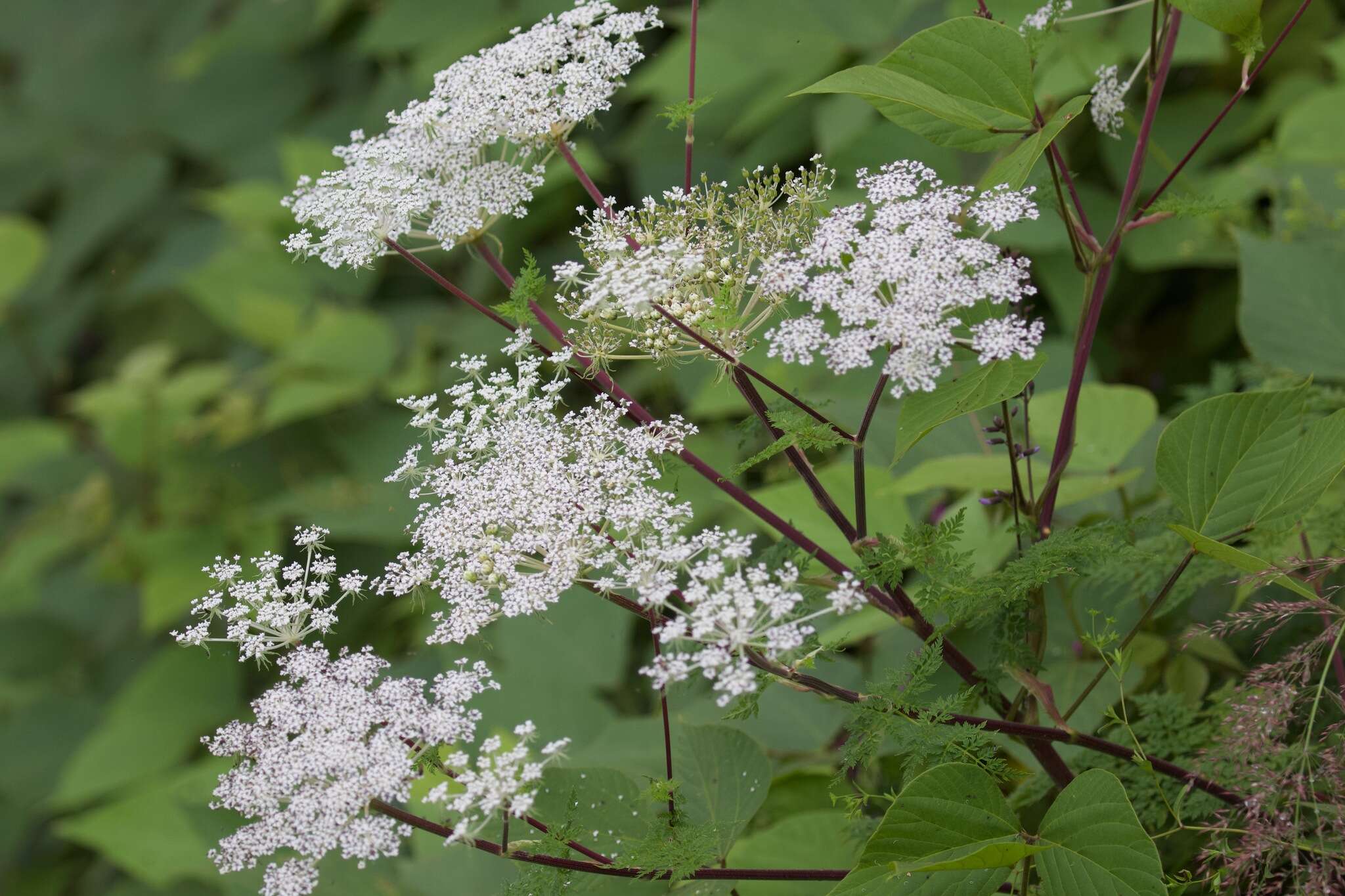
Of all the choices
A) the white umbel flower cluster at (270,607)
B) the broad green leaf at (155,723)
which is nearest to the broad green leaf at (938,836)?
the white umbel flower cluster at (270,607)

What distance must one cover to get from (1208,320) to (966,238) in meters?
1.56

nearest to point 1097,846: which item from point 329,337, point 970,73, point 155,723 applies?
point 970,73

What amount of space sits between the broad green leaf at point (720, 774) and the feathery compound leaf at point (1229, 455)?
1.43ft

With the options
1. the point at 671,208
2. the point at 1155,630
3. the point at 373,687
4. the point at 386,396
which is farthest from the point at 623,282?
the point at 386,396

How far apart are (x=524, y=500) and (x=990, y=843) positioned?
15.6 inches

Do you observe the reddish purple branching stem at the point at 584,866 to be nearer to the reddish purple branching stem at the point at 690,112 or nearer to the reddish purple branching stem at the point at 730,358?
the reddish purple branching stem at the point at 730,358

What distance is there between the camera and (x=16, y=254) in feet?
12.1

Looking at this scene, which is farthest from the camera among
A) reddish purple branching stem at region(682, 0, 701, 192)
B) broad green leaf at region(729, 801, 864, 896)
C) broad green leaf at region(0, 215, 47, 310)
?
broad green leaf at region(0, 215, 47, 310)

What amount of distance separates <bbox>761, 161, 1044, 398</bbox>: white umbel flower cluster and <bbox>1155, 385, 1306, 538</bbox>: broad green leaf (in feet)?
0.69

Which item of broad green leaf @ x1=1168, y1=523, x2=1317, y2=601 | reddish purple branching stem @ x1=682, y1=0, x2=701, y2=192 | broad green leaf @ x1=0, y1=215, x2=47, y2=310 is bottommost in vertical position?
broad green leaf @ x1=1168, y1=523, x2=1317, y2=601

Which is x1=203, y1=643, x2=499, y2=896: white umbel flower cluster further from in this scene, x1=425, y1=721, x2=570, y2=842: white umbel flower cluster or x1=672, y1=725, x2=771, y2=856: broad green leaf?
x1=672, y1=725, x2=771, y2=856: broad green leaf

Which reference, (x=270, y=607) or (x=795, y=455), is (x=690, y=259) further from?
(x=270, y=607)

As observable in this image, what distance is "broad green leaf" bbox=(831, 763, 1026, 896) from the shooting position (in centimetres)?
69

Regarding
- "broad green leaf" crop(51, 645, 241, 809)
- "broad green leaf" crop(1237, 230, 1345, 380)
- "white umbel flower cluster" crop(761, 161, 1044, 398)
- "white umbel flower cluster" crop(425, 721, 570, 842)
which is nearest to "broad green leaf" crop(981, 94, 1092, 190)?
"white umbel flower cluster" crop(761, 161, 1044, 398)
